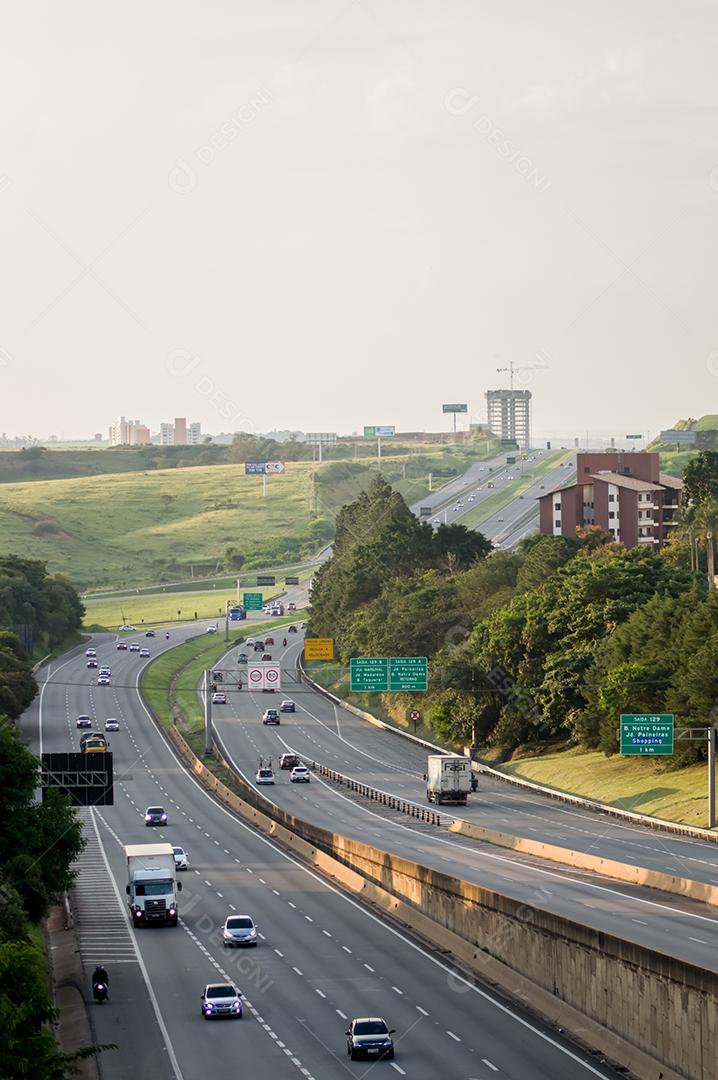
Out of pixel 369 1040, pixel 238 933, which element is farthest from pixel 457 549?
pixel 369 1040

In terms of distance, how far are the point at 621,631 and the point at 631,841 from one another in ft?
110

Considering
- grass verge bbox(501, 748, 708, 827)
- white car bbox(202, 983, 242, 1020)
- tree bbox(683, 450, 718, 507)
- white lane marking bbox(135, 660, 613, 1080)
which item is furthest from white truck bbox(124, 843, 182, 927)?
tree bbox(683, 450, 718, 507)

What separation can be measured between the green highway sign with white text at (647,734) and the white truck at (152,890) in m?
34.9

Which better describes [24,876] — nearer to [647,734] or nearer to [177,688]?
[647,734]

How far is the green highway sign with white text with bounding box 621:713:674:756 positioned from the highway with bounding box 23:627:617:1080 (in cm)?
2142

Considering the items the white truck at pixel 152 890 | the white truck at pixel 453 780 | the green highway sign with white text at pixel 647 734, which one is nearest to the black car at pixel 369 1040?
the white truck at pixel 152 890

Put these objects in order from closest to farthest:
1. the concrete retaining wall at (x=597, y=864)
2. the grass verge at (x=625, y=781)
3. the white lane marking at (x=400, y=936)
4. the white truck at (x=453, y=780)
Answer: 1. the white lane marking at (x=400, y=936)
2. the concrete retaining wall at (x=597, y=864)
3. the grass verge at (x=625, y=781)
4. the white truck at (x=453, y=780)

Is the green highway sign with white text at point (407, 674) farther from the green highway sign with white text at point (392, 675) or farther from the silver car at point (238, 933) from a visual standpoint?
the silver car at point (238, 933)

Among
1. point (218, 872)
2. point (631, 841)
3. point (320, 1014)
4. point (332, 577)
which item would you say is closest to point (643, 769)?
point (631, 841)

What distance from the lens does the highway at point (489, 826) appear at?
64.0 m

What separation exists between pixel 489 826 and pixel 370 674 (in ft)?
60.1

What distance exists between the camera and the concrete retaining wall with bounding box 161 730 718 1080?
143ft

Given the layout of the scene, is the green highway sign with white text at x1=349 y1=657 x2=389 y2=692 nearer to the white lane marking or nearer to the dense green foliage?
the white lane marking

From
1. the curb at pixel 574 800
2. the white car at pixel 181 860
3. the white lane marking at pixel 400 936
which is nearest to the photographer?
the white lane marking at pixel 400 936
